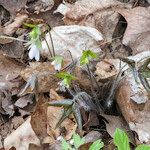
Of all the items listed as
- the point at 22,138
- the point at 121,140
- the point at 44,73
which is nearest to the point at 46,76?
the point at 44,73

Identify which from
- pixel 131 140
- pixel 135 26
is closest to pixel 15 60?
pixel 135 26

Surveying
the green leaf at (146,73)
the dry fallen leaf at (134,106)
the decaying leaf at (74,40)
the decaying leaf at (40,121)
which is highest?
the green leaf at (146,73)

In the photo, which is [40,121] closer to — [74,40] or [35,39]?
[35,39]

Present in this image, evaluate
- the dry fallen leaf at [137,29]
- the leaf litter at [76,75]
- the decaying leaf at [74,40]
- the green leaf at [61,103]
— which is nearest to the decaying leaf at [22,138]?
the leaf litter at [76,75]

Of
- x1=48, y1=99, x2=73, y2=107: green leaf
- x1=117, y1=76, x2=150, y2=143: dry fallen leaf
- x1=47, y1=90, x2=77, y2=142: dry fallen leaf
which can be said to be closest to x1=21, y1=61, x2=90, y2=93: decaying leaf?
x1=47, y1=90, x2=77, y2=142: dry fallen leaf

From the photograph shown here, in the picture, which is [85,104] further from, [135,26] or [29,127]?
[135,26]

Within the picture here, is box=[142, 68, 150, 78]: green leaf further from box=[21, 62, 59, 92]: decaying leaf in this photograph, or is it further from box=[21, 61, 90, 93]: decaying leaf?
box=[21, 62, 59, 92]: decaying leaf

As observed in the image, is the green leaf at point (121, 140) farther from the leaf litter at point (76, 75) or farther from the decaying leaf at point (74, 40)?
the decaying leaf at point (74, 40)
